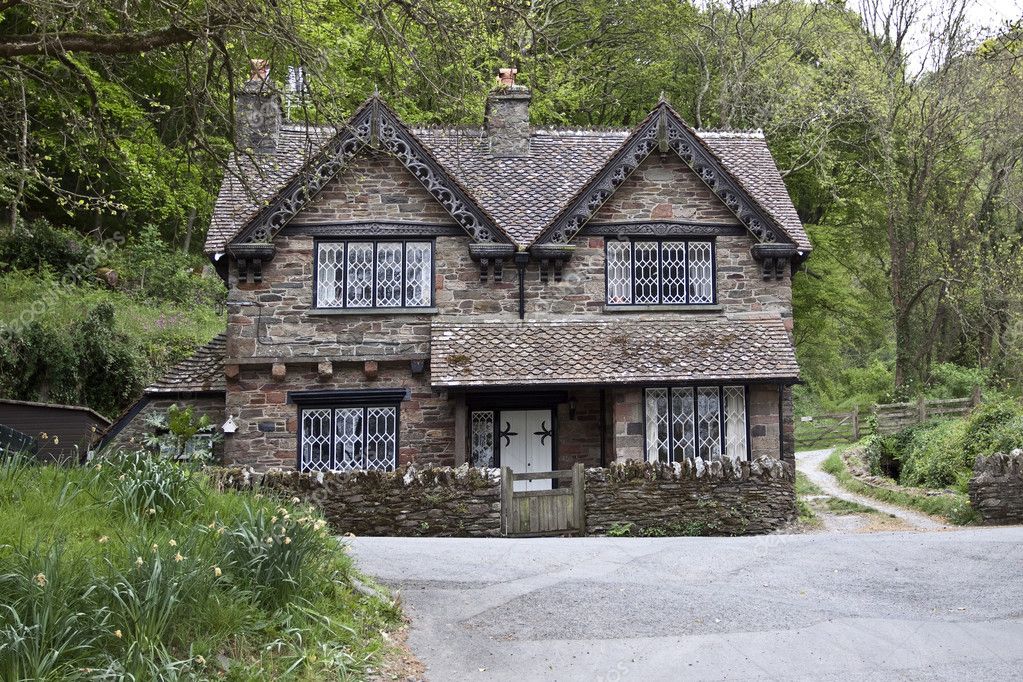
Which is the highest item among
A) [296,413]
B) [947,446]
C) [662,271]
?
[662,271]

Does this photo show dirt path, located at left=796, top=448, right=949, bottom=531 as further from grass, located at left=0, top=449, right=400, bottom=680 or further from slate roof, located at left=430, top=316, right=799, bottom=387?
grass, located at left=0, top=449, right=400, bottom=680

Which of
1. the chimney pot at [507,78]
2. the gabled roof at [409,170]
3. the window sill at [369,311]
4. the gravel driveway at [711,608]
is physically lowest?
the gravel driveway at [711,608]

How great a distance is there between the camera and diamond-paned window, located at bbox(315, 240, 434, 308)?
2000cm

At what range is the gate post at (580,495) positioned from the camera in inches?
653

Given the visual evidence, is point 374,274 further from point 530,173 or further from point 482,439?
point 530,173

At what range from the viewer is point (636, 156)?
811 inches

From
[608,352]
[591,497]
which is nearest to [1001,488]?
[591,497]

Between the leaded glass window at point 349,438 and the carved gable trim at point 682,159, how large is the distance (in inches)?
196

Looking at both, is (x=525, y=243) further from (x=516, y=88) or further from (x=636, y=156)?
(x=516, y=88)

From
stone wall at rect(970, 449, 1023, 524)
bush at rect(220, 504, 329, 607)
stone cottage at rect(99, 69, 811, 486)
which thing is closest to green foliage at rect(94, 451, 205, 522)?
bush at rect(220, 504, 329, 607)

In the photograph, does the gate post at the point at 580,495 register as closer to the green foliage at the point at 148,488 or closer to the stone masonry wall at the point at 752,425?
the stone masonry wall at the point at 752,425

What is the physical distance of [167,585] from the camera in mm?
6895

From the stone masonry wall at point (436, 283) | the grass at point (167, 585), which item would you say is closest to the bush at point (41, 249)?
the stone masonry wall at point (436, 283)

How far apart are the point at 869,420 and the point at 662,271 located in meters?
19.0
